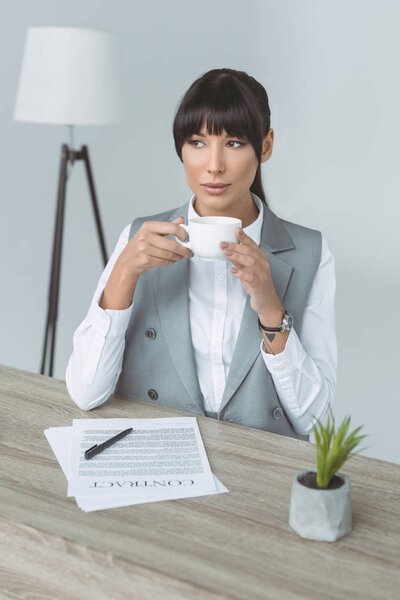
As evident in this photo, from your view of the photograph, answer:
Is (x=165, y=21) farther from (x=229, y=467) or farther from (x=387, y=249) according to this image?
(x=229, y=467)

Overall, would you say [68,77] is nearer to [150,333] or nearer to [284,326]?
[150,333]

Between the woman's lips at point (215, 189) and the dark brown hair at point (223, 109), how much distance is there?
0.10m

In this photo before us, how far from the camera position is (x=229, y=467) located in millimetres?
1335

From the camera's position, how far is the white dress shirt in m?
1.61

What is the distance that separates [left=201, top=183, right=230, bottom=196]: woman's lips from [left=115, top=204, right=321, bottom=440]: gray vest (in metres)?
0.18

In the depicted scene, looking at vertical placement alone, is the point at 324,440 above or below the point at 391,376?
above

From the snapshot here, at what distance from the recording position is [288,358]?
1.58 meters

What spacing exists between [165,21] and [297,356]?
10.0ft

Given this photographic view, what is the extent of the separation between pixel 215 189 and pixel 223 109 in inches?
6.1

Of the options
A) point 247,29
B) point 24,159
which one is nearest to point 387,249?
point 247,29

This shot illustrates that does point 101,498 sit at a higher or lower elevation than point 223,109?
lower

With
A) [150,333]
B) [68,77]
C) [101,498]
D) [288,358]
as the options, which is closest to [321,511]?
[101,498]

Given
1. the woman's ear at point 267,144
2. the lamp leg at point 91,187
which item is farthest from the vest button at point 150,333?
the lamp leg at point 91,187

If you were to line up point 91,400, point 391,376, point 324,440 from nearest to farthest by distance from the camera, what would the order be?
point 324,440
point 91,400
point 391,376
